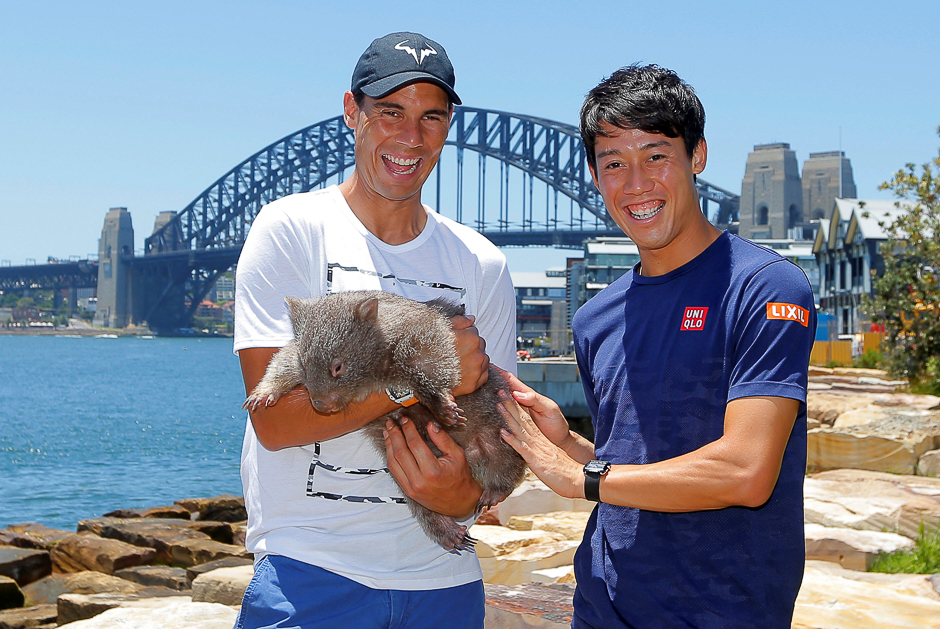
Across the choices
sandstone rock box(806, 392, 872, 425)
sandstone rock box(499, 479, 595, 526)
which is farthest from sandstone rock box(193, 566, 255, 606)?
sandstone rock box(806, 392, 872, 425)

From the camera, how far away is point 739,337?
252 cm

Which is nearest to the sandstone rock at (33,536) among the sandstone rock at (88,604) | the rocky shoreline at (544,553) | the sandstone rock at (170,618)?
the rocky shoreline at (544,553)

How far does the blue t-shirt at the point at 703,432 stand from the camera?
2453mm

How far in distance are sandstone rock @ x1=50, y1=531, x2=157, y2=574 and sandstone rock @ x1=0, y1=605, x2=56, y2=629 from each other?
224cm

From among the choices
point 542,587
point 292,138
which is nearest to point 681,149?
point 542,587

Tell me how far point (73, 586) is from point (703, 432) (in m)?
10.4

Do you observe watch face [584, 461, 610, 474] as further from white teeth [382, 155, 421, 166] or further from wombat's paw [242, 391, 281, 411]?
white teeth [382, 155, 421, 166]

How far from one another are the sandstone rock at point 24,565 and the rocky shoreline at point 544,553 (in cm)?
1

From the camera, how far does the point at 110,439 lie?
3544 centimetres

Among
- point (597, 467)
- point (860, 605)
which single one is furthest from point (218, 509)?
point (597, 467)

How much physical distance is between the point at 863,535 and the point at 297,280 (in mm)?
5564

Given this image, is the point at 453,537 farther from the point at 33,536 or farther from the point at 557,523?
the point at 33,536

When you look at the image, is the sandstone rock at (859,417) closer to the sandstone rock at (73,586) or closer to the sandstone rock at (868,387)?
the sandstone rock at (868,387)

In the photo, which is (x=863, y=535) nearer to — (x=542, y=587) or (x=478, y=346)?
(x=542, y=587)
